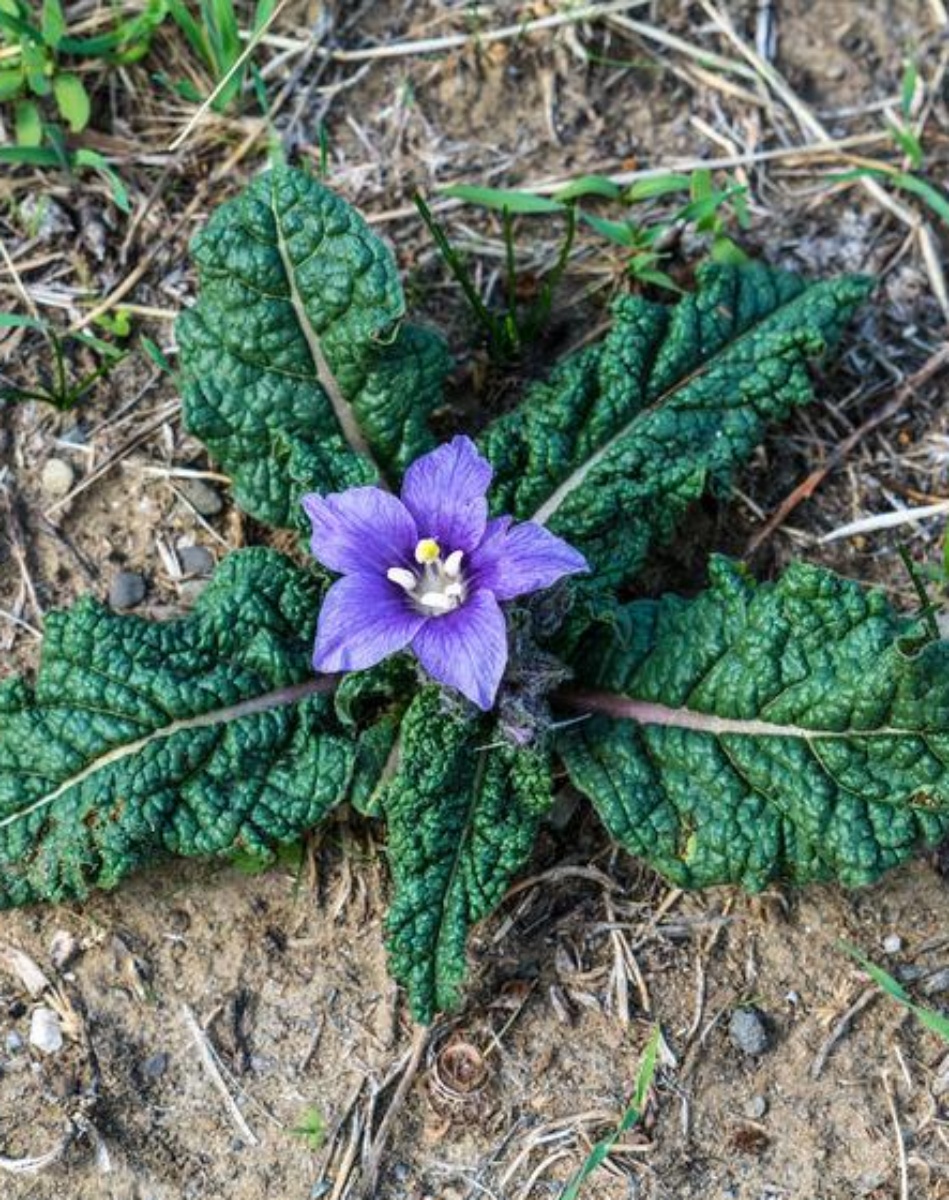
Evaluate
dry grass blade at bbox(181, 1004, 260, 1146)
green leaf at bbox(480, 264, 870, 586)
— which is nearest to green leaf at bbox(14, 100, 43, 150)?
green leaf at bbox(480, 264, 870, 586)

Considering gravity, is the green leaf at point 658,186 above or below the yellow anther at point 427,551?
below

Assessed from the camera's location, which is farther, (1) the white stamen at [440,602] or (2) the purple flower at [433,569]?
(1) the white stamen at [440,602]

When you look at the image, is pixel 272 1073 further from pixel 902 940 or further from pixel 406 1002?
pixel 902 940

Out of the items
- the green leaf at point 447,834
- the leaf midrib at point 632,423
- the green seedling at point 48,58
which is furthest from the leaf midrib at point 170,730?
the green seedling at point 48,58

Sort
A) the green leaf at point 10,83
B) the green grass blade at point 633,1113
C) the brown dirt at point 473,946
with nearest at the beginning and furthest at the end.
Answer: the green grass blade at point 633,1113 < the brown dirt at point 473,946 < the green leaf at point 10,83

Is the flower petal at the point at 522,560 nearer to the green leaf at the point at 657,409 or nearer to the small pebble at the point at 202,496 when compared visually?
the green leaf at the point at 657,409

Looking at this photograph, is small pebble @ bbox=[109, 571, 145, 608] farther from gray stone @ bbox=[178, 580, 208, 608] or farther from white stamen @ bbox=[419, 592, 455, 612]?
white stamen @ bbox=[419, 592, 455, 612]

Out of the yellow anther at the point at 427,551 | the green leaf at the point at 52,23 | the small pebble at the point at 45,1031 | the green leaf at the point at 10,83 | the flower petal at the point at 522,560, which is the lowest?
the small pebble at the point at 45,1031
